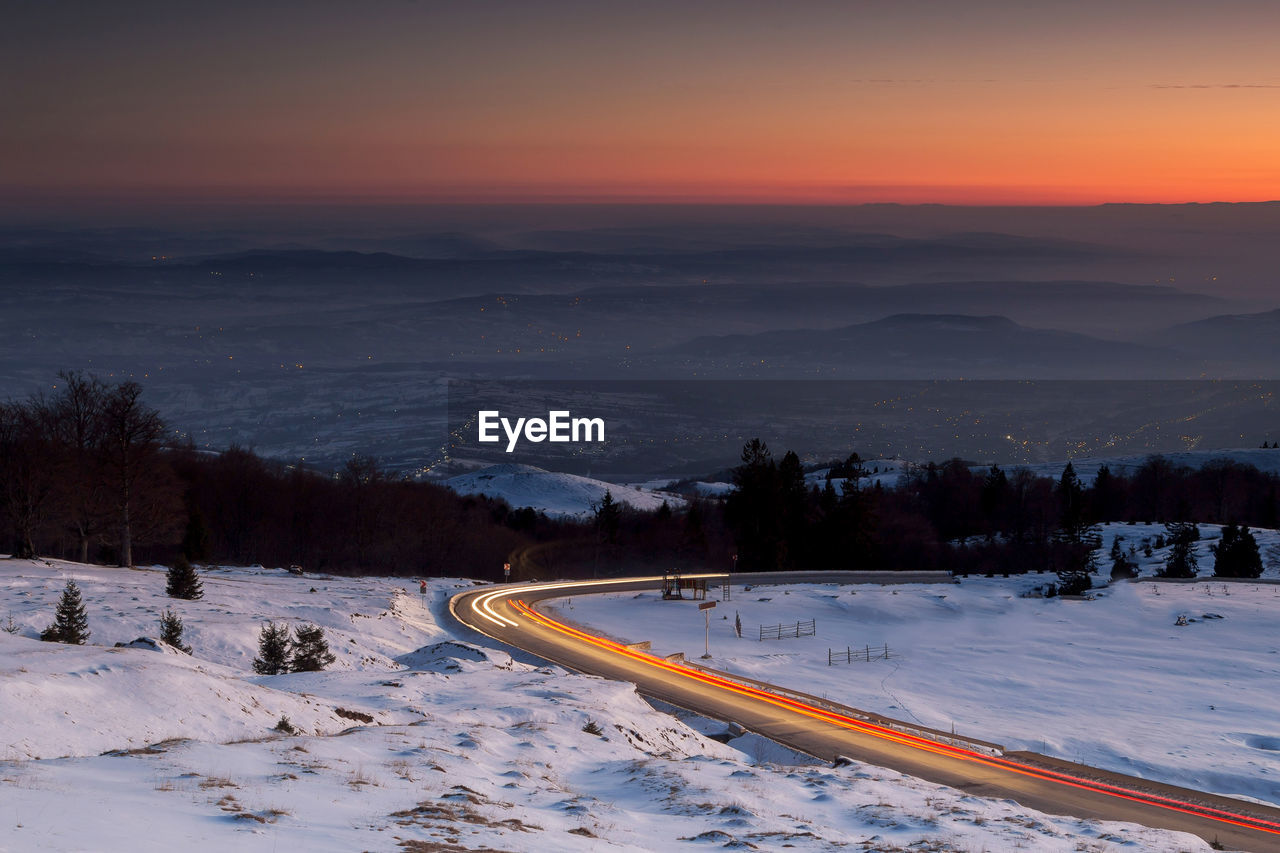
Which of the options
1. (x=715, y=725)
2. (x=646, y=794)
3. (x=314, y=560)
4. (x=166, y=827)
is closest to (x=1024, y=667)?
(x=715, y=725)

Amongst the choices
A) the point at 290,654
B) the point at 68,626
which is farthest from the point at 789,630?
the point at 68,626

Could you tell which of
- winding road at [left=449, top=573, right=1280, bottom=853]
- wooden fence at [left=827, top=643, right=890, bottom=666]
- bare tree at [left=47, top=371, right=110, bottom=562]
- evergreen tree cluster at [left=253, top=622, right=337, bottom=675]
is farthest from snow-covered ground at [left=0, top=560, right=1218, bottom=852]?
bare tree at [left=47, top=371, right=110, bottom=562]

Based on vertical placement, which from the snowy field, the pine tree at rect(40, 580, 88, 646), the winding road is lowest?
the snowy field

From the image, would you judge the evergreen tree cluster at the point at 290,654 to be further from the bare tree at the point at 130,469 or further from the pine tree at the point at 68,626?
the bare tree at the point at 130,469

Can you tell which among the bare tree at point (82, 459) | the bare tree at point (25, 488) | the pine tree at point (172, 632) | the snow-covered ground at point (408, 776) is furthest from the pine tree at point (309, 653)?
the bare tree at point (82, 459)

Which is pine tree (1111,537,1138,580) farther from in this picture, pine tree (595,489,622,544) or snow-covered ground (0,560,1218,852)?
snow-covered ground (0,560,1218,852)

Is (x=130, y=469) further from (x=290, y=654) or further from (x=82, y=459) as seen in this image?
(x=290, y=654)

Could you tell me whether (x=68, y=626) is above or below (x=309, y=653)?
above
